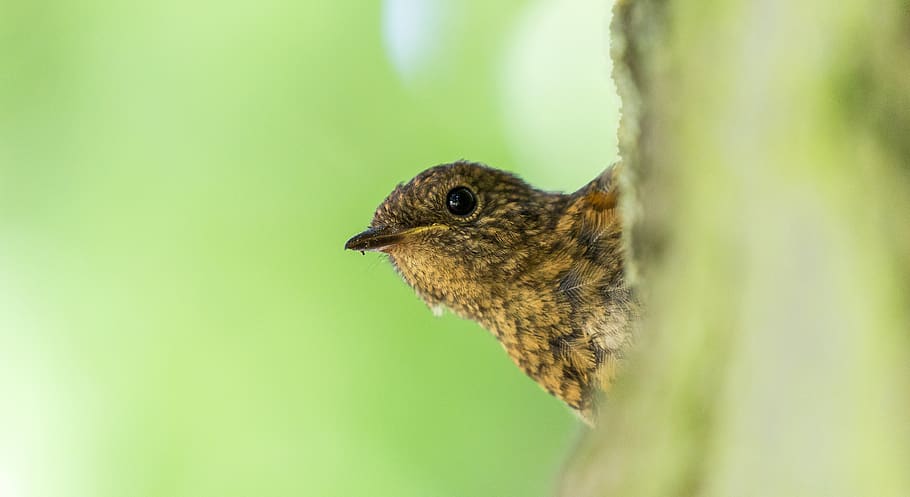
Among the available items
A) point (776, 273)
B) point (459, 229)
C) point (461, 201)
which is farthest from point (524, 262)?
point (776, 273)

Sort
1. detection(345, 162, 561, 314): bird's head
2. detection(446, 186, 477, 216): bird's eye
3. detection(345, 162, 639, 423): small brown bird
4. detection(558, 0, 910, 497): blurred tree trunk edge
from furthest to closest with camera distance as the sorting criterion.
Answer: detection(446, 186, 477, 216): bird's eye < detection(345, 162, 561, 314): bird's head < detection(345, 162, 639, 423): small brown bird < detection(558, 0, 910, 497): blurred tree trunk edge

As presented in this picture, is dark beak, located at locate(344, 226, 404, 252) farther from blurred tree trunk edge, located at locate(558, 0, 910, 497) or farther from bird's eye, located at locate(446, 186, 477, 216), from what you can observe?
blurred tree trunk edge, located at locate(558, 0, 910, 497)

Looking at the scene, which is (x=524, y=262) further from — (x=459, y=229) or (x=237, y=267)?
(x=237, y=267)

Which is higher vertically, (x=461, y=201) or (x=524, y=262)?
(x=461, y=201)

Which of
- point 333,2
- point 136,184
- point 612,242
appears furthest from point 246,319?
point 612,242

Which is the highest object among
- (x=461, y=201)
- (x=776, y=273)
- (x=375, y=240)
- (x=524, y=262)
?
(x=461, y=201)

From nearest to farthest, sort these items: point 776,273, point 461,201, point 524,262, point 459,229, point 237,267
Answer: point 776,273
point 524,262
point 459,229
point 461,201
point 237,267

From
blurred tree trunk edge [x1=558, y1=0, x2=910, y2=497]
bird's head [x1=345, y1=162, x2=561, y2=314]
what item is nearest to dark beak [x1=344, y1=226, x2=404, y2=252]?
bird's head [x1=345, y1=162, x2=561, y2=314]

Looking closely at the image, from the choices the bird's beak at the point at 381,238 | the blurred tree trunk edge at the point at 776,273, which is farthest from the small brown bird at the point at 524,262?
the blurred tree trunk edge at the point at 776,273
